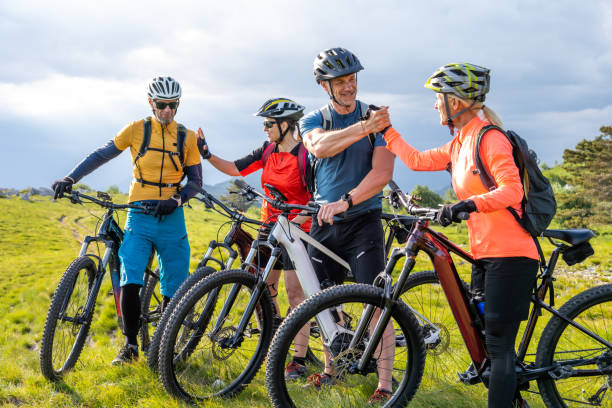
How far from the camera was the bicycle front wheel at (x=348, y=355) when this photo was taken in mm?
3354

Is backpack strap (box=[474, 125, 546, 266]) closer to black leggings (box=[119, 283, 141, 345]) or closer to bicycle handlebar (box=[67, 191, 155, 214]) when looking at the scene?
bicycle handlebar (box=[67, 191, 155, 214])

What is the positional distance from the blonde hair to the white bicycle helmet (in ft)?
10.6

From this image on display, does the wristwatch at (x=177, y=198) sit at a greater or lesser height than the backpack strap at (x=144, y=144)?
lesser

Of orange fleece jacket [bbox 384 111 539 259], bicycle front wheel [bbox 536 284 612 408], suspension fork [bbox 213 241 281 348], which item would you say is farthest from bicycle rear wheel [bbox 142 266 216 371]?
bicycle front wheel [bbox 536 284 612 408]

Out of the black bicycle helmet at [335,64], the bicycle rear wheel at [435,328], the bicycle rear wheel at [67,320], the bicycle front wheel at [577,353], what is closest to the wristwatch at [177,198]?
the bicycle rear wheel at [67,320]

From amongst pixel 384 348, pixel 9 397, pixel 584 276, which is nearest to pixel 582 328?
pixel 384 348

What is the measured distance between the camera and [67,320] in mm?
5133

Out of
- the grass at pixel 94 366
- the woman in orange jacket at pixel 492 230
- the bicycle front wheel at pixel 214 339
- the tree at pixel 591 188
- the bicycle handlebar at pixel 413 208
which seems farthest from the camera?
the tree at pixel 591 188

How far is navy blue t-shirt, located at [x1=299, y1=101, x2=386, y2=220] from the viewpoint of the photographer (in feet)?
13.6

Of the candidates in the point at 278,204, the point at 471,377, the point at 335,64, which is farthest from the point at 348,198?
the point at 471,377

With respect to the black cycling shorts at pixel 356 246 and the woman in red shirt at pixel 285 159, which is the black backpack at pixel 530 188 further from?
the woman in red shirt at pixel 285 159

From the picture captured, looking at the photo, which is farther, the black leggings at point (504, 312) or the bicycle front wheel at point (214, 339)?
the bicycle front wheel at point (214, 339)

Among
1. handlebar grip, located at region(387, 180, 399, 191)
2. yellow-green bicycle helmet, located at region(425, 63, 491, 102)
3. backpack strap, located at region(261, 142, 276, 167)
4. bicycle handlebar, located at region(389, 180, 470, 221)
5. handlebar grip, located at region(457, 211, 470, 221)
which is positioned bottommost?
handlebar grip, located at region(457, 211, 470, 221)

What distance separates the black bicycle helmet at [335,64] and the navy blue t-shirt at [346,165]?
32 cm
